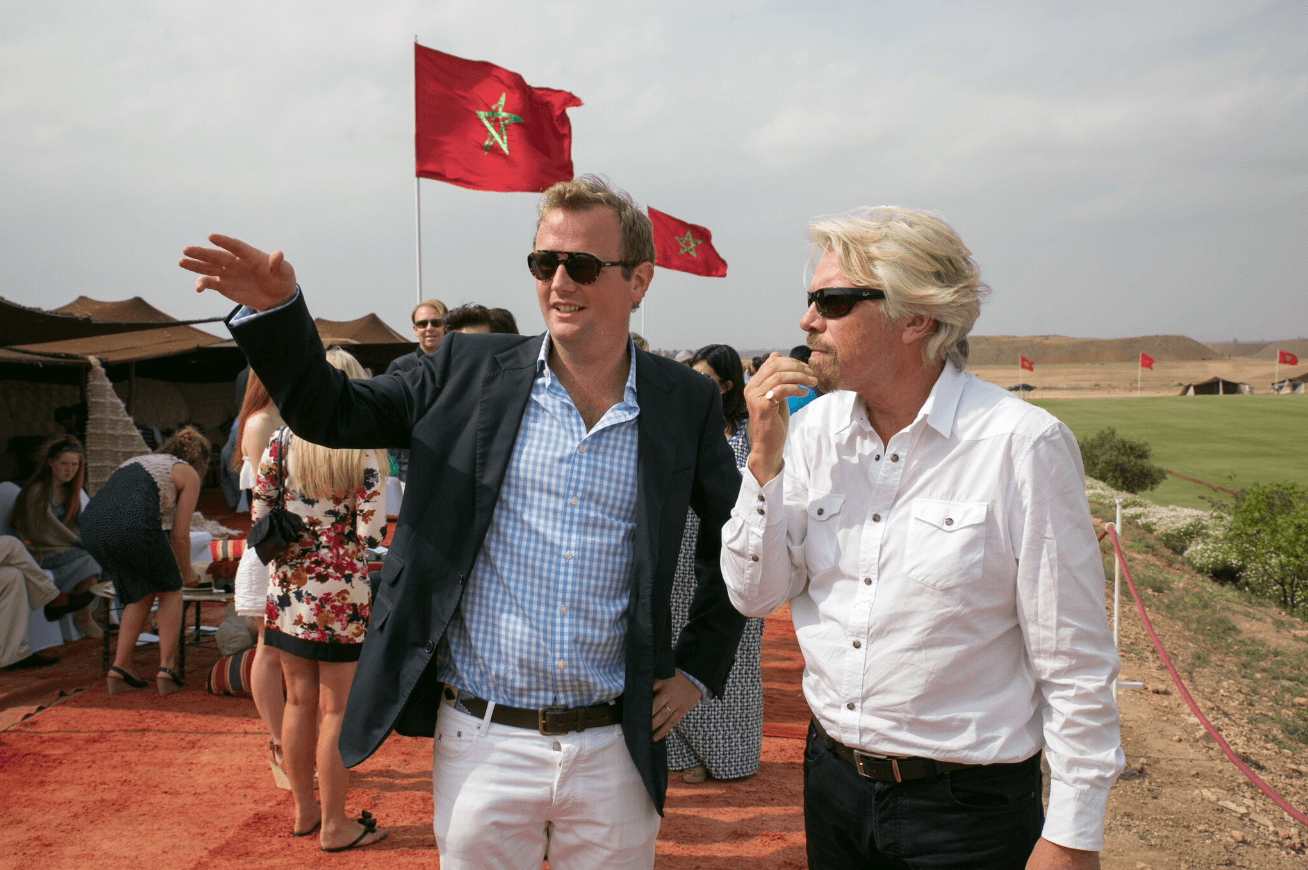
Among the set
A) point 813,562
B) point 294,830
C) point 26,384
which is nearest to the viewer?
point 813,562

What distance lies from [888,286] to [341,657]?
3.00 meters

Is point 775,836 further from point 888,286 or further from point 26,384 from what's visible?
point 26,384

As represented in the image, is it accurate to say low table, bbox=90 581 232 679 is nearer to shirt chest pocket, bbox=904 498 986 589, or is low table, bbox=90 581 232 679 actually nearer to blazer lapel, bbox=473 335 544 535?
blazer lapel, bbox=473 335 544 535

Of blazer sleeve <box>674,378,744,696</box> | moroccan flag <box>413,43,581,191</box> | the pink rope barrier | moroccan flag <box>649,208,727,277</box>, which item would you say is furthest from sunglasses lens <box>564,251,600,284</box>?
moroccan flag <box>649,208,727,277</box>

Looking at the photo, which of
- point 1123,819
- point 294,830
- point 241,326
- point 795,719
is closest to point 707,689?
point 241,326

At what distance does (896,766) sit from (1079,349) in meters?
178

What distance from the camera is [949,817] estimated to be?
1.87m

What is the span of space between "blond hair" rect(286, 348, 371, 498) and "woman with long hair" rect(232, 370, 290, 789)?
1.86 feet

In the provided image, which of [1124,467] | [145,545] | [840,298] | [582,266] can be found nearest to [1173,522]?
[1124,467]

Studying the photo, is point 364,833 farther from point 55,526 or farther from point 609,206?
point 55,526

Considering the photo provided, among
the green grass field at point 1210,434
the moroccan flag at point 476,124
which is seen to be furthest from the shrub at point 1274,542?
the moroccan flag at point 476,124

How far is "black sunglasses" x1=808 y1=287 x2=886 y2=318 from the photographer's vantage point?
195 cm

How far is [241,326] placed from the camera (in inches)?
70.0

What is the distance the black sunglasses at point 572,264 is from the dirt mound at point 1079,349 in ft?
468
